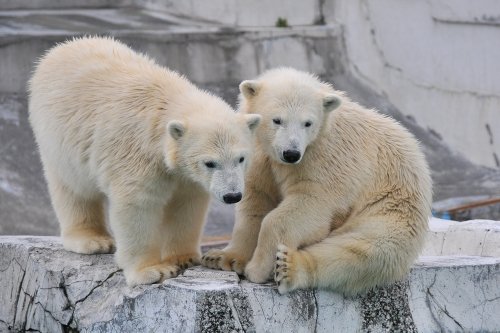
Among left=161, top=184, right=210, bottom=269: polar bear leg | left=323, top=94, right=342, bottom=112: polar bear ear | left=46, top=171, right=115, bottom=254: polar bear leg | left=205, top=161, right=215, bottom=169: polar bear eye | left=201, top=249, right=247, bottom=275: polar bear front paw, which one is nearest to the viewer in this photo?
left=205, top=161, right=215, bottom=169: polar bear eye

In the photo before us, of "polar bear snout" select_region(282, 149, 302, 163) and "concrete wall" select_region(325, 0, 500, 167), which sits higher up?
"polar bear snout" select_region(282, 149, 302, 163)

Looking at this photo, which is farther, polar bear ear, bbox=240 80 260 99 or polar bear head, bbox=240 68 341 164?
polar bear ear, bbox=240 80 260 99

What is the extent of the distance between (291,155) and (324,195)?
0.35 m

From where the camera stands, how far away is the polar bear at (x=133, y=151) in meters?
5.33

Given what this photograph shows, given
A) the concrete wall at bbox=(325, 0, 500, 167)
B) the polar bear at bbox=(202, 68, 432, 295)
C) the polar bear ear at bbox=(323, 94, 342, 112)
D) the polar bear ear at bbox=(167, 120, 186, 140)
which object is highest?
the polar bear ear at bbox=(323, 94, 342, 112)

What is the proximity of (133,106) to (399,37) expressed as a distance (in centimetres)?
715

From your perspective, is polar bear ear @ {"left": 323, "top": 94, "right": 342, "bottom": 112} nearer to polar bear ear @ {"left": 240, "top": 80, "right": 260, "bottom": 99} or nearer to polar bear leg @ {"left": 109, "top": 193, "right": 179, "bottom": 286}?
polar bear ear @ {"left": 240, "top": 80, "right": 260, "bottom": 99}

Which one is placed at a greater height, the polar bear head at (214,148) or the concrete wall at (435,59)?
the polar bear head at (214,148)

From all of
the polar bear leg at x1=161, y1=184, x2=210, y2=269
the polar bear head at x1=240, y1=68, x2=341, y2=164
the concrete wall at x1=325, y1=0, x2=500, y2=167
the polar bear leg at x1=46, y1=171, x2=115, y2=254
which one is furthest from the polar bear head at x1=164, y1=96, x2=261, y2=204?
the concrete wall at x1=325, y1=0, x2=500, y2=167

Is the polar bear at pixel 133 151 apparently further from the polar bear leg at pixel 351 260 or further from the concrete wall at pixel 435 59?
the concrete wall at pixel 435 59

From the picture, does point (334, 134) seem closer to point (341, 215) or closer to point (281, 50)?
point (341, 215)

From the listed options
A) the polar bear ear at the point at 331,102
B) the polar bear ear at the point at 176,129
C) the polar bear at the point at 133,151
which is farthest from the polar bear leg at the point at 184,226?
the polar bear ear at the point at 331,102

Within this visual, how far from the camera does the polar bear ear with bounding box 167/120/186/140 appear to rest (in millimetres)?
5281

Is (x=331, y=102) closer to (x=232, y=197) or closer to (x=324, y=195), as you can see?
(x=324, y=195)
